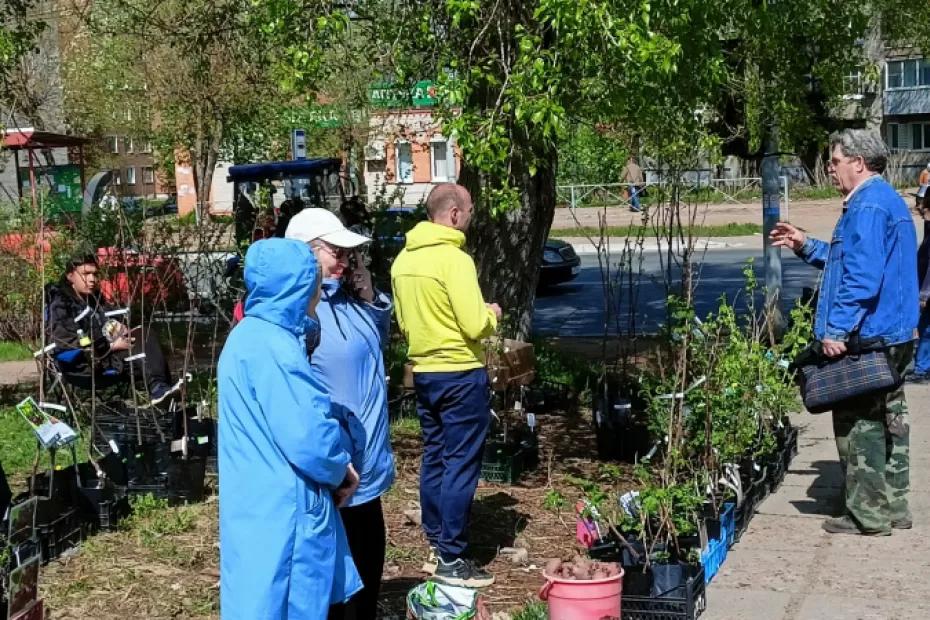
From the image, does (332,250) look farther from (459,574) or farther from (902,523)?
(902,523)

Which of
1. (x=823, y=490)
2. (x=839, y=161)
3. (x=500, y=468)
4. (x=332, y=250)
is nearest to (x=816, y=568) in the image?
(x=823, y=490)

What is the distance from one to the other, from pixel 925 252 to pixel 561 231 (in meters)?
23.0

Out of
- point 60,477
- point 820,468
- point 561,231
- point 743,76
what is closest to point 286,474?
point 60,477

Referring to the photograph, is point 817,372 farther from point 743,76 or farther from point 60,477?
point 743,76

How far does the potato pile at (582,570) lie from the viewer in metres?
4.60

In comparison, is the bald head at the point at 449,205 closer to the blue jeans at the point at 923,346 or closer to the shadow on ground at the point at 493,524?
the shadow on ground at the point at 493,524

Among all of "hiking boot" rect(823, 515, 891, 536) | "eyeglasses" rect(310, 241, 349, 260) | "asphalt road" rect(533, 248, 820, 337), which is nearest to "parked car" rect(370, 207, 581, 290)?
"asphalt road" rect(533, 248, 820, 337)

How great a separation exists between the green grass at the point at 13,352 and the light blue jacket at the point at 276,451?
11013 millimetres

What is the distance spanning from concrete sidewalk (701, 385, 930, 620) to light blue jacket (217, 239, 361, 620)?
6.89 feet

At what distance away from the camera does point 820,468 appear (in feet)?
24.4

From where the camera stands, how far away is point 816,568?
5.52 meters

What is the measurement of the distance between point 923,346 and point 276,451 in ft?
23.4

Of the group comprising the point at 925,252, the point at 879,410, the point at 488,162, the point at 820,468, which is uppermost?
the point at 488,162

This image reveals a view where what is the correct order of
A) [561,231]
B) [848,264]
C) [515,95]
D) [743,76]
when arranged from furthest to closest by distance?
1. [561,231]
2. [743,76]
3. [515,95]
4. [848,264]
